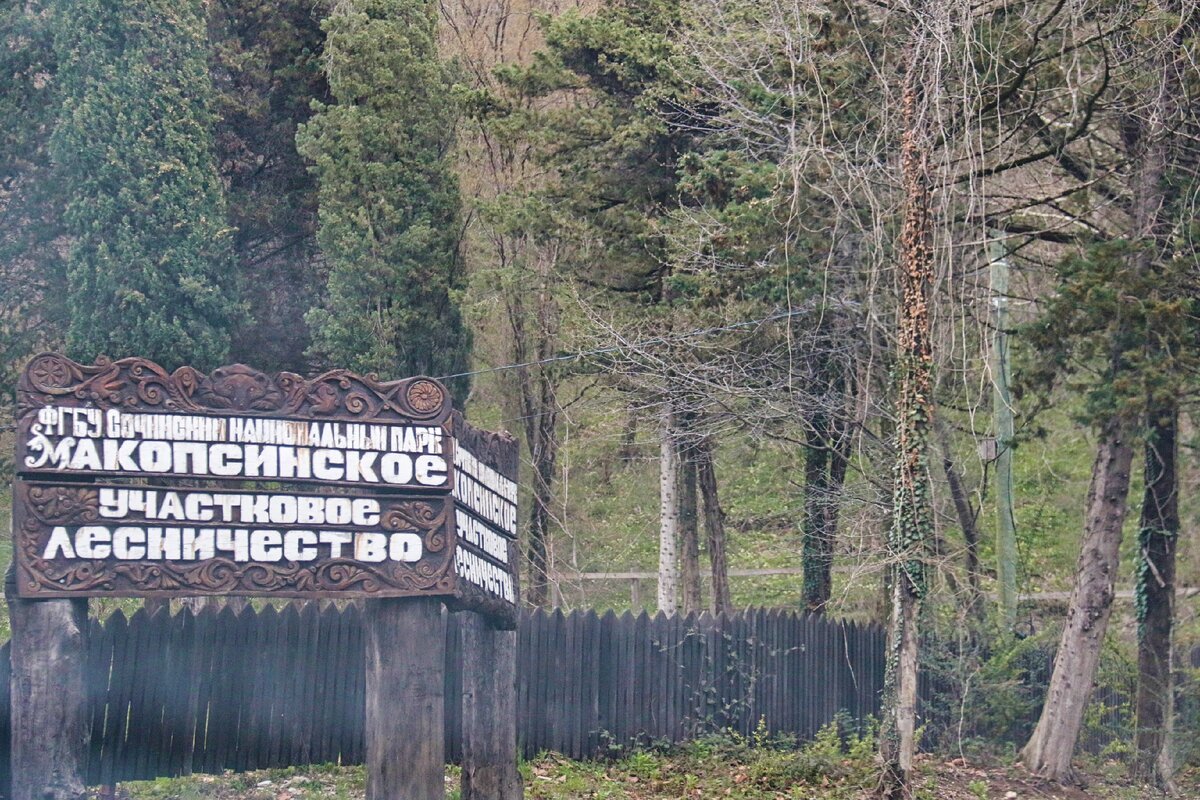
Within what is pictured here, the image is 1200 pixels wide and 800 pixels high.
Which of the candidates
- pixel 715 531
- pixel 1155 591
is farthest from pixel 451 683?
pixel 1155 591

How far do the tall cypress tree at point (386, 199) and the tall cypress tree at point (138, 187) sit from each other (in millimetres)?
1751

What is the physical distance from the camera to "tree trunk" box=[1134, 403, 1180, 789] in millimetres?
16172

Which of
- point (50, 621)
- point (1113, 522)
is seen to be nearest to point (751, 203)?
point (1113, 522)

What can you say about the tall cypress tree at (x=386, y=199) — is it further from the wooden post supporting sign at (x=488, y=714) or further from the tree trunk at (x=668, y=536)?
the wooden post supporting sign at (x=488, y=714)

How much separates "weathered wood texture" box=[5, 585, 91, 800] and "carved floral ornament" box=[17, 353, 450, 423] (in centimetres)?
147

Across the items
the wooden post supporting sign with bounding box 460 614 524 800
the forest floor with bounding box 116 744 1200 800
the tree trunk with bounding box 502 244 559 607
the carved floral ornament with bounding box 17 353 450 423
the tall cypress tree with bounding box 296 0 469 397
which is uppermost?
the tall cypress tree with bounding box 296 0 469 397

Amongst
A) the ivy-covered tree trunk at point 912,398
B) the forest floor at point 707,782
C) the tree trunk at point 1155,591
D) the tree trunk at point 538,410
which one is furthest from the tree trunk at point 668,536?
the ivy-covered tree trunk at point 912,398

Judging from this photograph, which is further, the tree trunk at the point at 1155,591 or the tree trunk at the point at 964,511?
the tree trunk at the point at 964,511

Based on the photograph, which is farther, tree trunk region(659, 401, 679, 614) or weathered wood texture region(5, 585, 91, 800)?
tree trunk region(659, 401, 679, 614)

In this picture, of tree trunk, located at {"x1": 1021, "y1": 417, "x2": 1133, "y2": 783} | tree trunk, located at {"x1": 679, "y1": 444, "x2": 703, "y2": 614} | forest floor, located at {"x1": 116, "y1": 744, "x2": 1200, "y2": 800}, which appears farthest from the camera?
tree trunk, located at {"x1": 679, "y1": 444, "x2": 703, "y2": 614}

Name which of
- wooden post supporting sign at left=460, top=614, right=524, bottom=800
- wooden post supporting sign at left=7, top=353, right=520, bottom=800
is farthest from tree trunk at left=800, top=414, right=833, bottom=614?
wooden post supporting sign at left=7, top=353, right=520, bottom=800

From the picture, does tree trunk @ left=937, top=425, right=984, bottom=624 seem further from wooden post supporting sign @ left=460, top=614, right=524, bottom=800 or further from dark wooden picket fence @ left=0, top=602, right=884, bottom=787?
wooden post supporting sign @ left=460, top=614, right=524, bottom=800

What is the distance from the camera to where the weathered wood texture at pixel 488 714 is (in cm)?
1066

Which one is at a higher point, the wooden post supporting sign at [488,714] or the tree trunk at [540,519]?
the tree trunk at [540,519]
